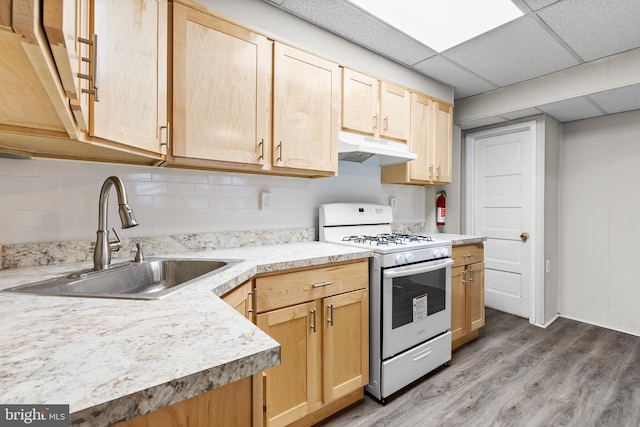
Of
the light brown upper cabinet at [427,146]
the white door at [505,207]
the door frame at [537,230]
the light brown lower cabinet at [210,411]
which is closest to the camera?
the light brown lower cabinet at [210,411]

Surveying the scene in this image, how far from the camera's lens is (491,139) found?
11.2 feet

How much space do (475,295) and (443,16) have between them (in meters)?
2.14

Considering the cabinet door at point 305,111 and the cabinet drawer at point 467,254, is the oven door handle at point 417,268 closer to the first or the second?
the cabinet drawer at point 467,254

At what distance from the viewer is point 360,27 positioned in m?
2.03

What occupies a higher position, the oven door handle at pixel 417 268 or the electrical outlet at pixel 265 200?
the electrical outlet at pixel 265 200

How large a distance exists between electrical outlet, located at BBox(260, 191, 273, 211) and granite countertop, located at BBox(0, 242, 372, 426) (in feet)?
3.82

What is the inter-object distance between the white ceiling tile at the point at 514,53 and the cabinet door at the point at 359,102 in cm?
67

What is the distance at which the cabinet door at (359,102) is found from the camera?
7.03 feet

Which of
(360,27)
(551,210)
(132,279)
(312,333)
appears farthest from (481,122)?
(132,279)

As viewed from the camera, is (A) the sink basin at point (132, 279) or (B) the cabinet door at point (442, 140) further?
(B) the cabinet door at point (442, 140)

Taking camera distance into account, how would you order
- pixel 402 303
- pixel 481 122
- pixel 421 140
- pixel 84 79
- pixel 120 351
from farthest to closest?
pixel 481 122
pixel 421 140
pixel 402 303
pixel 84 79
pixel 120 351

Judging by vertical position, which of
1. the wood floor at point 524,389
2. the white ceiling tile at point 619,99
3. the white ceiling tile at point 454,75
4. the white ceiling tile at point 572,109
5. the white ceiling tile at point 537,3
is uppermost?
the white ceiling tile at point 454,75

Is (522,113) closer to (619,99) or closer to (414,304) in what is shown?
(619,99)

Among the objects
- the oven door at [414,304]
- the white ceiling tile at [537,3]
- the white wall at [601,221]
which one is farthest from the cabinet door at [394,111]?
the white wall at [601,221]
